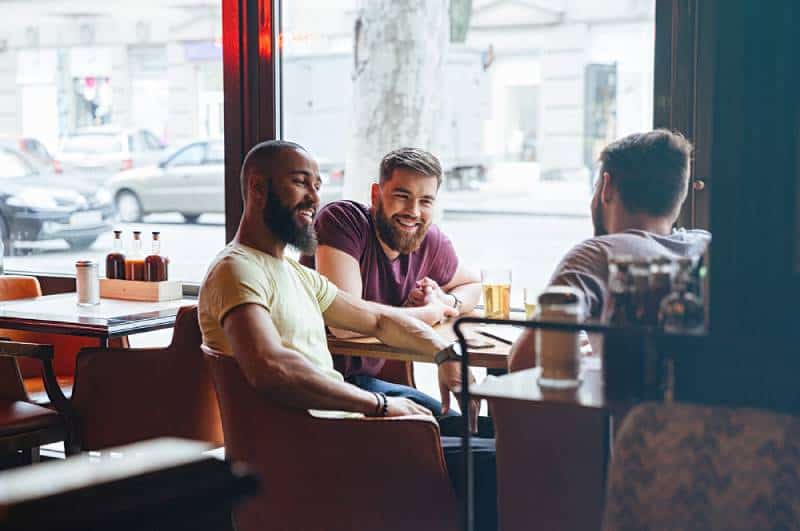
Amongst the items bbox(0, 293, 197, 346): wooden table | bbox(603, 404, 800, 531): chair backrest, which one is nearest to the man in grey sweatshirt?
bbox(603, 404, 800, 531): chair backrest

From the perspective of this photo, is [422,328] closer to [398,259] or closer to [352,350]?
[352,350]

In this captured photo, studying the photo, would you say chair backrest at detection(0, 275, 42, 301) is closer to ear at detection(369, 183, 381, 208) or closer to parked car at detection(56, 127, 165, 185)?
parked car at detection(56, 127, 165, 185)

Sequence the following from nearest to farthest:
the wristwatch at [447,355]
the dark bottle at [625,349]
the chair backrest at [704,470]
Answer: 1. the chair backrest at [704,470]
2. the dark bottle at [625,349]
3. the wristwatch at [447,355]

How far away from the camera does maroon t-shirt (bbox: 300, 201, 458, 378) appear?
347 cm

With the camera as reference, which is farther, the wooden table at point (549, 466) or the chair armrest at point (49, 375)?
the chair armrest at point (49, 375)

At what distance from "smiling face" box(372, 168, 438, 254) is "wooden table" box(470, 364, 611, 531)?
3.66 feet

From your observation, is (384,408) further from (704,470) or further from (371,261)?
(704,470)

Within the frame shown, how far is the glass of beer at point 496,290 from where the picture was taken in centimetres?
344

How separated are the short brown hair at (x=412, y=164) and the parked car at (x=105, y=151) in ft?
4.71

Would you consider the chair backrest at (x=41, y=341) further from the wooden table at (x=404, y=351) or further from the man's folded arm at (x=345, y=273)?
the wooden table at (x=404, y=351)

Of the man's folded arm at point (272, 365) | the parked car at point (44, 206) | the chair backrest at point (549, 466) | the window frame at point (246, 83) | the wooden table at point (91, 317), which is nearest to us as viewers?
the chair backrest at point (549, 466)

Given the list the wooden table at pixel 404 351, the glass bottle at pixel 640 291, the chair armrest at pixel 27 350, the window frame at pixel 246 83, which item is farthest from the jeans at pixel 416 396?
the glass bottle at pixel 640 291

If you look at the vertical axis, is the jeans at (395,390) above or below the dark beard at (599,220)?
below

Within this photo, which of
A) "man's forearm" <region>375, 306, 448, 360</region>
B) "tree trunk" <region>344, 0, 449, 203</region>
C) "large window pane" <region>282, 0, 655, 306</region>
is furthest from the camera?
"tree trunk" <region>344, 0, 449, 203</region>
